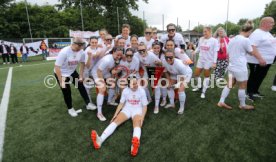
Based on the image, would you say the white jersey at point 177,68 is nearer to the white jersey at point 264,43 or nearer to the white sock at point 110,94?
the white sock at point 110,94

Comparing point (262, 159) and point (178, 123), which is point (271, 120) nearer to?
point (262, 159)

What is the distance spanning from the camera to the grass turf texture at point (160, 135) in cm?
312

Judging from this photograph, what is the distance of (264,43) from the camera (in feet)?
15.9

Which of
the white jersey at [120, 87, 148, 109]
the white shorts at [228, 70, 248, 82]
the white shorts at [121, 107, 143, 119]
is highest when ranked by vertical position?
the white shorts at [228, 70, 248, 82]

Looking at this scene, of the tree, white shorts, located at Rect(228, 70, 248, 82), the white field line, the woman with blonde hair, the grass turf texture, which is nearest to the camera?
the grass turf texture

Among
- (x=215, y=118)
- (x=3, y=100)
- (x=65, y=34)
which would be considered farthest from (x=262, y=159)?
(x=65, y=34)

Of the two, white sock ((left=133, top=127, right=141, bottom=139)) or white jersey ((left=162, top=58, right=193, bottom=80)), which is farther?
white jersey ((left=162, top=58, right=193, bottom=80))

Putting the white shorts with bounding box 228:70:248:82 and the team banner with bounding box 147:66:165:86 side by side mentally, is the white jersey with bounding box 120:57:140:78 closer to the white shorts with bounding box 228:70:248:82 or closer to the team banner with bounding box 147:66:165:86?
the team banner with bounding box 147:66:165:86

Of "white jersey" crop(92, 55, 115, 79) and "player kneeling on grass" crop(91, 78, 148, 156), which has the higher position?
"white jersey" crop(92, 55, 115, 79)

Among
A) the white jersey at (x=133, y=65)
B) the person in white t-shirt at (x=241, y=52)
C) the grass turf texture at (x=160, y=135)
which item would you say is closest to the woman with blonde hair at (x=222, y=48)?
the grass turf texture at (x=160, y=135)

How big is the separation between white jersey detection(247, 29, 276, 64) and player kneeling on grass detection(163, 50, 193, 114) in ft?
5.66

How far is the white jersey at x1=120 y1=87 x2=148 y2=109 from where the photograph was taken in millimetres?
4043

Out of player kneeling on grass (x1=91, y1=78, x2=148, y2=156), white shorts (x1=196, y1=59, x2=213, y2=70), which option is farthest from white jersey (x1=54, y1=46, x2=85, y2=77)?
white shorts (x1=196, y1=59, x2=213, y2=70)

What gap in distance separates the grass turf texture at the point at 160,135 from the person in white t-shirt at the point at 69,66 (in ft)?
1.99
